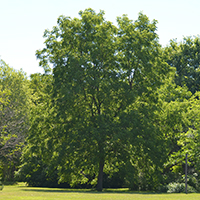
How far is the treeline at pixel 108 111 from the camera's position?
2872 centimetres

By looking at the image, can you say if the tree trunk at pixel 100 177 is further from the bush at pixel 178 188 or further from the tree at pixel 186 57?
the tree at pixel 186 57

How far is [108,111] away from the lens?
29.7 meters

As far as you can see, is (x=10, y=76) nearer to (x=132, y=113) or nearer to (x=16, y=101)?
(x=16, y=101)

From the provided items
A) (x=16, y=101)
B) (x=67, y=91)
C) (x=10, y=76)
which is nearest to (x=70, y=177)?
(x=67, y=91)

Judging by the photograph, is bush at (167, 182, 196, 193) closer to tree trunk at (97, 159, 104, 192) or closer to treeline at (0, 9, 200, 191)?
treeline at (0, 9, 200, 191)

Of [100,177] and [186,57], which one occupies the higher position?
[186,57]

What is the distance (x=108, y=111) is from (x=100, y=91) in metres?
1.69

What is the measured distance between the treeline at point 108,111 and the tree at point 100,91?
3.1 inches

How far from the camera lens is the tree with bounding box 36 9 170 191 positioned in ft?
94.0

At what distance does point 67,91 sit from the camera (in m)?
28.3

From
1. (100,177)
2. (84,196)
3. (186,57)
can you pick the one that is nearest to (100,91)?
(100,177)

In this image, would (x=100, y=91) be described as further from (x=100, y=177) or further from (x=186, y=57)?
(x=186, y=57)

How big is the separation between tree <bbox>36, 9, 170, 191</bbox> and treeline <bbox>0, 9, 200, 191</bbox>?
8 centimetres

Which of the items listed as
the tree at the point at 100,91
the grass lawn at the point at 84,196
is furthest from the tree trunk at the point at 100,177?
the grass lawn at the point at 84,196
